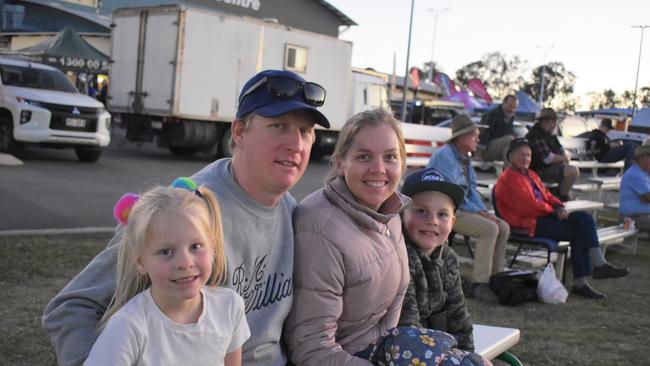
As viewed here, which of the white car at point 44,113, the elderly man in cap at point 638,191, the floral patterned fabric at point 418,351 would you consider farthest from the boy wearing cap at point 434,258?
the white car at point 44,113

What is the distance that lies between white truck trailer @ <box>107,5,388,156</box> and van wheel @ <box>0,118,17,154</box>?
4.10 metres

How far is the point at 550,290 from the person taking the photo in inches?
266

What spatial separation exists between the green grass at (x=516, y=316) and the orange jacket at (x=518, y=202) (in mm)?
885

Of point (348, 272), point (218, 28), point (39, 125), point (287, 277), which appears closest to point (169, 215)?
point (287, 277)

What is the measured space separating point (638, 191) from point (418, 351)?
8.29 metres

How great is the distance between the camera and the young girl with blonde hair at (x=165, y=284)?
1.87 metres

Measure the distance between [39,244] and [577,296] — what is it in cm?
527

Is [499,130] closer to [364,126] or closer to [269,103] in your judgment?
[364,126]

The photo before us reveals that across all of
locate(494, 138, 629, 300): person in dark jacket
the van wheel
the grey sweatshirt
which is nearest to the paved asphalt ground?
the van wheel

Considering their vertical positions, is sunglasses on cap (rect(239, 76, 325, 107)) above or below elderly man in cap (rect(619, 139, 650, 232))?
above

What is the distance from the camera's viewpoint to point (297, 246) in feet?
8.61

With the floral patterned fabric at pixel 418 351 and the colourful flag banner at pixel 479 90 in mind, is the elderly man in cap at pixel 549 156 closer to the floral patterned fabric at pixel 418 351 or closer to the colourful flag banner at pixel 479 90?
the floral patterned fabric at pixel 418 351

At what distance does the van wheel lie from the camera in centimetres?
1389

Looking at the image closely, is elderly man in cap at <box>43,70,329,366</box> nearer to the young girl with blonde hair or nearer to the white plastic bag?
the young girl with blonde hair
